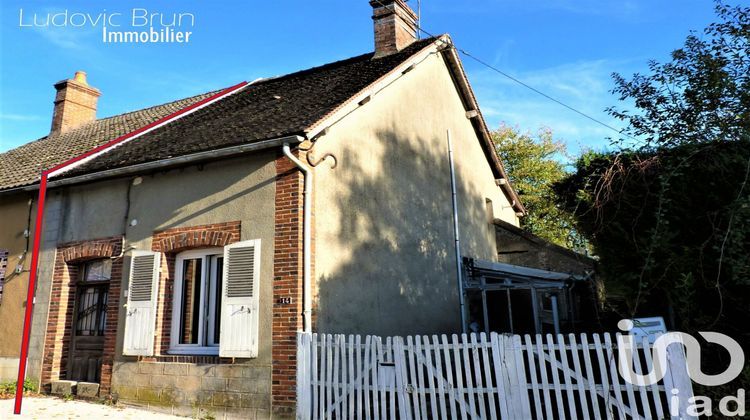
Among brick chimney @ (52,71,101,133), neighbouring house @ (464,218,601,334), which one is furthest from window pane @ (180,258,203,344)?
brick chimney @ (52,71,101,133)

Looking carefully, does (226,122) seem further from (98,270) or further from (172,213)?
(98,270)

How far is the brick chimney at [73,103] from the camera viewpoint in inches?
610

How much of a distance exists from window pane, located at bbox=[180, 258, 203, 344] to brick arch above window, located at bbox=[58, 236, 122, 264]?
142 centimetres

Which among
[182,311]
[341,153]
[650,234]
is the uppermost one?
[341,153]

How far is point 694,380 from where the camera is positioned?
201 inches

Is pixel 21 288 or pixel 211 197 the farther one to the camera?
pixel 21 288

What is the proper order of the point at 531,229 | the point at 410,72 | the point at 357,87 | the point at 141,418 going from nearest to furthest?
the point at 141,418 → the point at 357,87 → the point at 410,72 → the point at 531,229

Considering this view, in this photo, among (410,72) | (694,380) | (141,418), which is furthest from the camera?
(410,72)

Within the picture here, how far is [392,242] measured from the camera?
30.3ft

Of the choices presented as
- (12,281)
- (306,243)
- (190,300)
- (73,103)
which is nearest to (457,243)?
(306,243)

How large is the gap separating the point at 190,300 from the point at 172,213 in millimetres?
1456

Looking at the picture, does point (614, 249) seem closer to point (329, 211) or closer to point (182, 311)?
point (329, 211)

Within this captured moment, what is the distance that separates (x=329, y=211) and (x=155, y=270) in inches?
119

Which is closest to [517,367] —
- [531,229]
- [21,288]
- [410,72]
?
[410,72]
